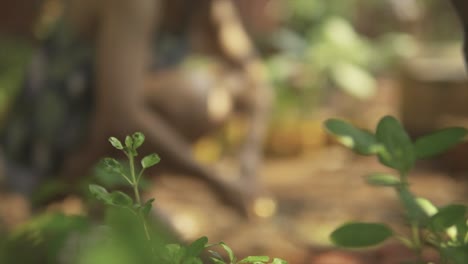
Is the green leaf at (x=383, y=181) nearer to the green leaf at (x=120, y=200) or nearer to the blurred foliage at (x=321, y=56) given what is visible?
the green leaf at (x=120, y=200)

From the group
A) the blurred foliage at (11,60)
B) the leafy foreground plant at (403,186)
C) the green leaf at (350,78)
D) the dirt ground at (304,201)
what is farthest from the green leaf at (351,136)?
the green leaf at (350,78)

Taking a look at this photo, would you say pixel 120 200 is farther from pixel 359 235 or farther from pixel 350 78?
pixel 350 78

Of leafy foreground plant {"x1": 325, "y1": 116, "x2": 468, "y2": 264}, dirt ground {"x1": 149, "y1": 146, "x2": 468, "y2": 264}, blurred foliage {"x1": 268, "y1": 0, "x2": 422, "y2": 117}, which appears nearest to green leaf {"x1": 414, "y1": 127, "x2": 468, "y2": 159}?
leafy foreground plant {"x1": 325, "y1": 116, "x2": 468, "y2": 264}

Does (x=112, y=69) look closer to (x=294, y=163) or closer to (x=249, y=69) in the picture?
(x=249, y=69)

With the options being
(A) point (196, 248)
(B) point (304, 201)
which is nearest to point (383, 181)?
(A) point (196, 248)

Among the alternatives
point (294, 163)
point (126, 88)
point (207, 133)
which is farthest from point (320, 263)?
Answer: point (294, 163)

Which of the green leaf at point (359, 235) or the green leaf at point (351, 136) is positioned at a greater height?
the green leaf at point (351, 136)
